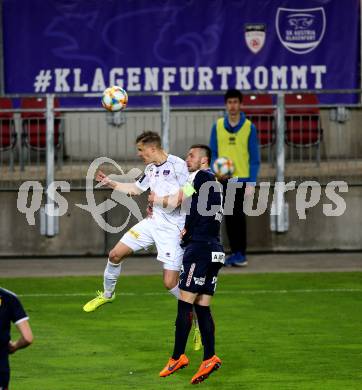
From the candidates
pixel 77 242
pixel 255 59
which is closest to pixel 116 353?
pixel 77 242

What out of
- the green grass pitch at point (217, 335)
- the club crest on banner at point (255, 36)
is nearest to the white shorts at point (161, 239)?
the green grass pitch at point (217, 335)

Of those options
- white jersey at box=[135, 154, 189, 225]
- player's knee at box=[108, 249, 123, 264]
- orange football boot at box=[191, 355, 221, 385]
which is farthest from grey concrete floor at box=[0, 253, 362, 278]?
orange football boot at box=[191, 355, 221, 385]

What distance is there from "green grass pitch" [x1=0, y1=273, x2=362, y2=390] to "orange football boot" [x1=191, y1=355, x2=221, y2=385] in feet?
0.36

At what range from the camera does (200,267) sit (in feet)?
35.9

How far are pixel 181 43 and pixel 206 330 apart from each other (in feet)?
40.0

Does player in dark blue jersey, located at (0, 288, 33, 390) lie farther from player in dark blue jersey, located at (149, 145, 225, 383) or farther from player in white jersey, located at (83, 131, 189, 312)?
player in white jersey, located at (83, 131, 189, 312)

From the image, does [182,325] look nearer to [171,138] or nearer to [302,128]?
[171,138]

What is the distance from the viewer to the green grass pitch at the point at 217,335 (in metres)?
11.0

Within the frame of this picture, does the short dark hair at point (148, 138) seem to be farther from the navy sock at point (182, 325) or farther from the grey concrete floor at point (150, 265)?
the grey concrete floor at point (150, 265)

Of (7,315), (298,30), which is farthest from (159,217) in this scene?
(298,30)

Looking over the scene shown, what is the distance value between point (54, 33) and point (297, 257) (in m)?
6.20

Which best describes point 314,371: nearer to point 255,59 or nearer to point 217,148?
point 217,148

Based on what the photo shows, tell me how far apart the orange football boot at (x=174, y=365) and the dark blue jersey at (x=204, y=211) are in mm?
1008

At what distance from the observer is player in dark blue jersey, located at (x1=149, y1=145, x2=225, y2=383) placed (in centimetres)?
1092
